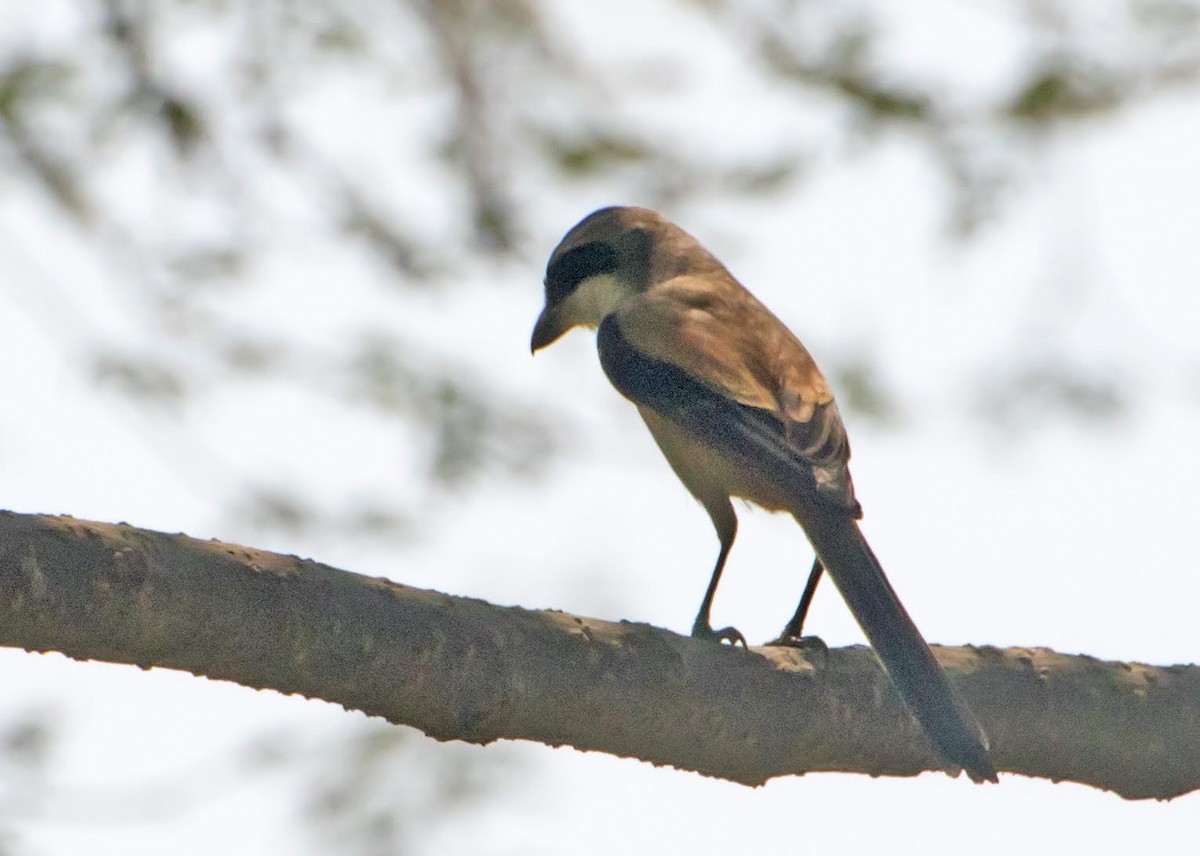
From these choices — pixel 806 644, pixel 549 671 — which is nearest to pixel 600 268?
pixel 806 644

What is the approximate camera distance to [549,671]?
10.0 ft

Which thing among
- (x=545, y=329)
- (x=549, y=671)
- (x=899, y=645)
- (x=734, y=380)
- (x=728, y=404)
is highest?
(x=545, y=329)

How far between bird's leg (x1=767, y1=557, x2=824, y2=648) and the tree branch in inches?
8.3

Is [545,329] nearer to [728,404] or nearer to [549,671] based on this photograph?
[728,404]

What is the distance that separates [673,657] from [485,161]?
315 cm

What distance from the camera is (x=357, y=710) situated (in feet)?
9.65

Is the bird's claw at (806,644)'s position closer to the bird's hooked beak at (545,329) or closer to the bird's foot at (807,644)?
the bird's foot at (807,644)

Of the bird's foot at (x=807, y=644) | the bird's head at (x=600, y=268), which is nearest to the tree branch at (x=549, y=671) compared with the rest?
the bird's foot at (x=807, y=644)

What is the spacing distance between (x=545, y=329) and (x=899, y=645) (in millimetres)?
2199

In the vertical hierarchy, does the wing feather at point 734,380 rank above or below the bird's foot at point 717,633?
above

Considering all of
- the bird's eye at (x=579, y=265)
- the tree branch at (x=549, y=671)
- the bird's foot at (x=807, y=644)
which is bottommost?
the tree branch at (x=549, y=671)

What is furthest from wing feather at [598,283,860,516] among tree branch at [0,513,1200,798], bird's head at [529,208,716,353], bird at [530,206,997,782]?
tree branch at [0,513,1200,798]

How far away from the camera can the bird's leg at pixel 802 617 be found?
3771mm

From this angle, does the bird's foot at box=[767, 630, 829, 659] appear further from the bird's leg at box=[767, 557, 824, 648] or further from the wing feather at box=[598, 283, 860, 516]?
the wing feather at box=[598, 283, 860, 516]
